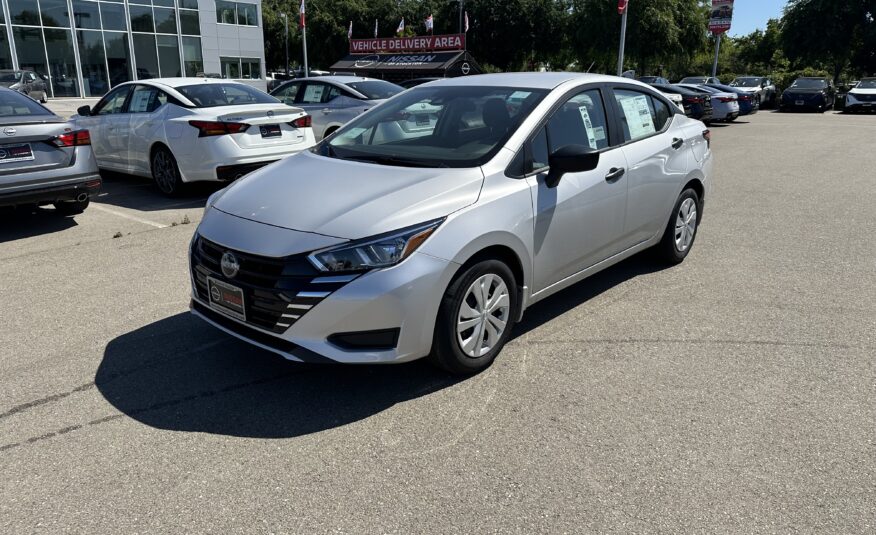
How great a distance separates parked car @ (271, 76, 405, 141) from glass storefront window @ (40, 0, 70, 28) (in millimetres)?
29570

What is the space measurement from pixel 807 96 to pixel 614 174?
2965 centimetres

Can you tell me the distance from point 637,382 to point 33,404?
324 cm

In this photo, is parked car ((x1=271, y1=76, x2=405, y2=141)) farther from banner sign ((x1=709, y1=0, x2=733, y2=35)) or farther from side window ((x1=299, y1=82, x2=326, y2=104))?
banner sign ((x1=709, y1=0, x2=733, y2=35))

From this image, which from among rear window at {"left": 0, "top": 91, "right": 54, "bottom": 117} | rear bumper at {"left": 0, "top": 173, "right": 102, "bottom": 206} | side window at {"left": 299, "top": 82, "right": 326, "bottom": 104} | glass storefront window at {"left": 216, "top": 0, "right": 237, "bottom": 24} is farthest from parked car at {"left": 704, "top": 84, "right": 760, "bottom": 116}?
glass storefront window at {"left": 216, "top": 0, "right": 237, "bottom": 24}

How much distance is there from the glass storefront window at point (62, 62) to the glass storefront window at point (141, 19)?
366cm

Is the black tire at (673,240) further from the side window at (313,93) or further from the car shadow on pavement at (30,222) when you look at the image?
the side window at (313,93)

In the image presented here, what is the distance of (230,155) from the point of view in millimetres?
8367

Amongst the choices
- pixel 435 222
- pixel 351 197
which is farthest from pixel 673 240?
pixel 351 197

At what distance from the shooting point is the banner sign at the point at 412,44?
3712 centimetres

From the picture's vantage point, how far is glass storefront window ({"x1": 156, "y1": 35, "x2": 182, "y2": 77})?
131 ft

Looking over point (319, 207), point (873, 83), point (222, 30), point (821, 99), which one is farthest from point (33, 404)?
point (222, 30)

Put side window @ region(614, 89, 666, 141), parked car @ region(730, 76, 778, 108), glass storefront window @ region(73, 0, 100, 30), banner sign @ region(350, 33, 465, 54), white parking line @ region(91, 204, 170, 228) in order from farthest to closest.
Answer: banner sign @ region(350, 33, 465, 54) → glass storefront window @ region(73, 0, 100, 30) → parked car @ region(730, 76, 778, 108) → white parking line @ region(91, 204, 170, 228) → side window @ region(614, 89, 666, 141)

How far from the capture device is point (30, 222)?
7.75 metres

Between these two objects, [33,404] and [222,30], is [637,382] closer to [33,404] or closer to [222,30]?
[33,404]
